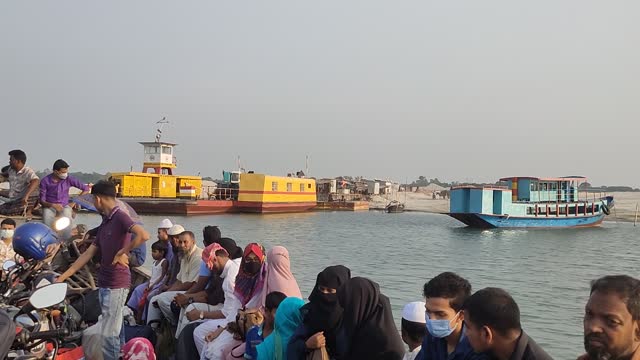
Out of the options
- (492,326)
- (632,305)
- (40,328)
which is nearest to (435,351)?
(492,326)

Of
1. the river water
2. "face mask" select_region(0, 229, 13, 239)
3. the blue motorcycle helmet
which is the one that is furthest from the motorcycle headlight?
the river water

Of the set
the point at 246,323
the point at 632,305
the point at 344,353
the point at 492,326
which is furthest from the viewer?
the point at 246,323

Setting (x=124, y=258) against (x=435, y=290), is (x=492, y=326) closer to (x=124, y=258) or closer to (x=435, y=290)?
(x=435, y=290)

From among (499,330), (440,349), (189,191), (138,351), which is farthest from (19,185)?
(189,191)

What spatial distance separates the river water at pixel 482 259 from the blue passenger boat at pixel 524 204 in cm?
94

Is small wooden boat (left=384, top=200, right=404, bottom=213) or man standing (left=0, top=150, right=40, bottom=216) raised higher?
man standing (left=0, top=150, right=40, bottom=216)

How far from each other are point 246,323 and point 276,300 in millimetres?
488

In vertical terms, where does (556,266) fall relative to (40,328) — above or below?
below

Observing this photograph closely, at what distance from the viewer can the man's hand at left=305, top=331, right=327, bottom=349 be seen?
11.5 ft

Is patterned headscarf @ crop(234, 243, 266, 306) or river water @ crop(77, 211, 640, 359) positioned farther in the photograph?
river water @ crop(77, 211, 640, 359)

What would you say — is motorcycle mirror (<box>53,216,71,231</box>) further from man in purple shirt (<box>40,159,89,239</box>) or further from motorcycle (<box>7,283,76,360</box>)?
motorcycle (<box>7,283,76,360</box>)

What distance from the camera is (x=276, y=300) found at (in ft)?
13.3

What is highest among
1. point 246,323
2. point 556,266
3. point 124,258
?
point 124,258

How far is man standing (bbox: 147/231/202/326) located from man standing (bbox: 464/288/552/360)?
368cm
